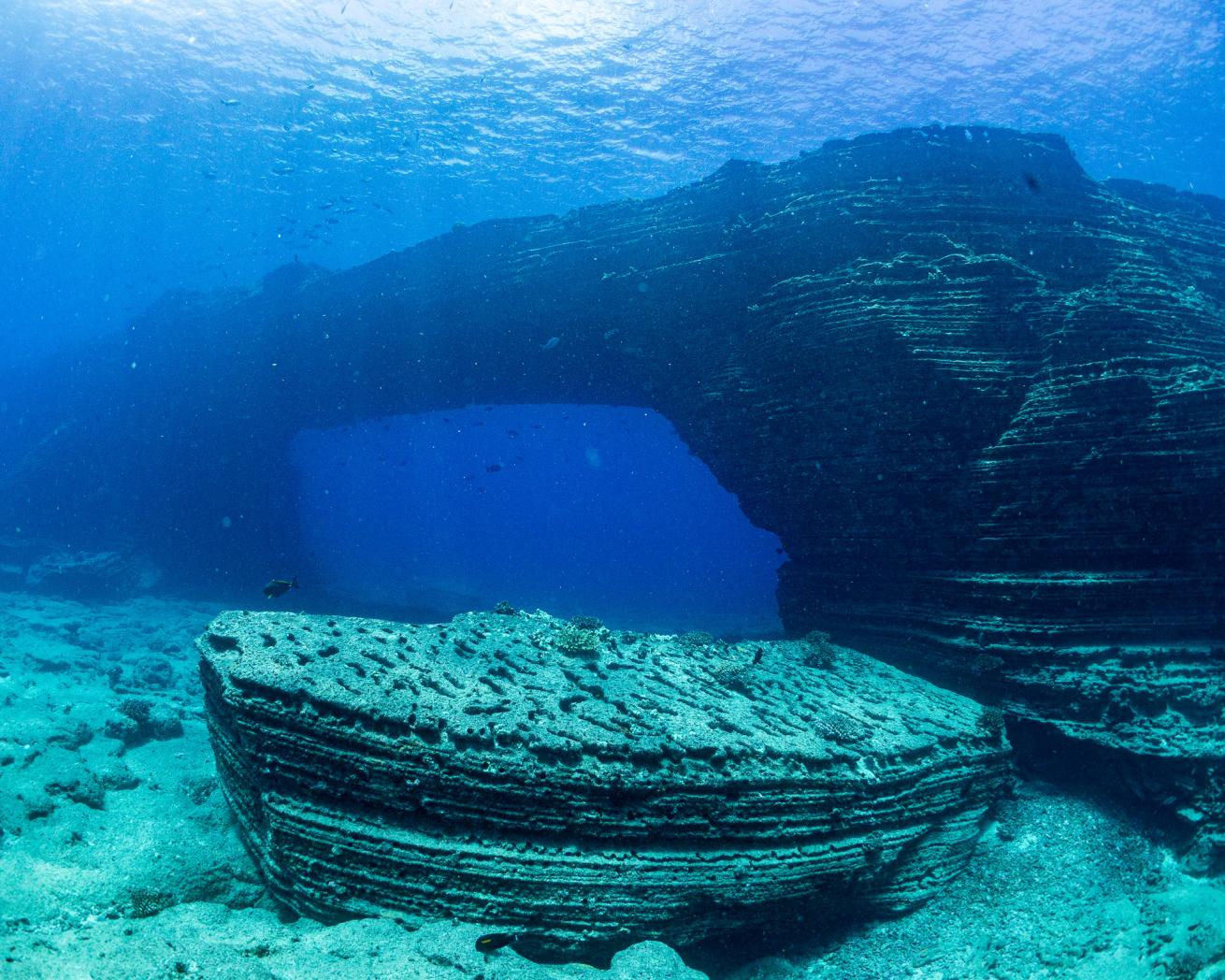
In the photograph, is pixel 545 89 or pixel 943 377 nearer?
pixel 943 377

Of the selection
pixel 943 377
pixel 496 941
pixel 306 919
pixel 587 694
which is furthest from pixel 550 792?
pixel 943 377

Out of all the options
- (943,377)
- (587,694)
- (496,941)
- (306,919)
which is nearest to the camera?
(496,941)

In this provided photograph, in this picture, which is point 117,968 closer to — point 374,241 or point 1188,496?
point 1188,496

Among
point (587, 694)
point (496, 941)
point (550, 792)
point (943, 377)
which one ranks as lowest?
point (496, 941)

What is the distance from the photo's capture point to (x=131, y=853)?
556cm

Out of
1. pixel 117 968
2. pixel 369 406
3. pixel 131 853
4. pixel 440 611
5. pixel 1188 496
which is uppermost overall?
pixel 369 406

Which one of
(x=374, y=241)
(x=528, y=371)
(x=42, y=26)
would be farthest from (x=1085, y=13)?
(x=374, y=241)

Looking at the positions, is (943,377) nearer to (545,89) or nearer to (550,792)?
(550,792)

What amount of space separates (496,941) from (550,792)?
1277mm

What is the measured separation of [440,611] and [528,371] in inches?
517

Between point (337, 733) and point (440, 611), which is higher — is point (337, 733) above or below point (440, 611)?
above

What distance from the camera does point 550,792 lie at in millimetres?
4980

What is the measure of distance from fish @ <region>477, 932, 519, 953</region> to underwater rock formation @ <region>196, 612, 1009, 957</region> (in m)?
0.08

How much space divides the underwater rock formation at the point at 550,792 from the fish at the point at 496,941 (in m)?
0.08
